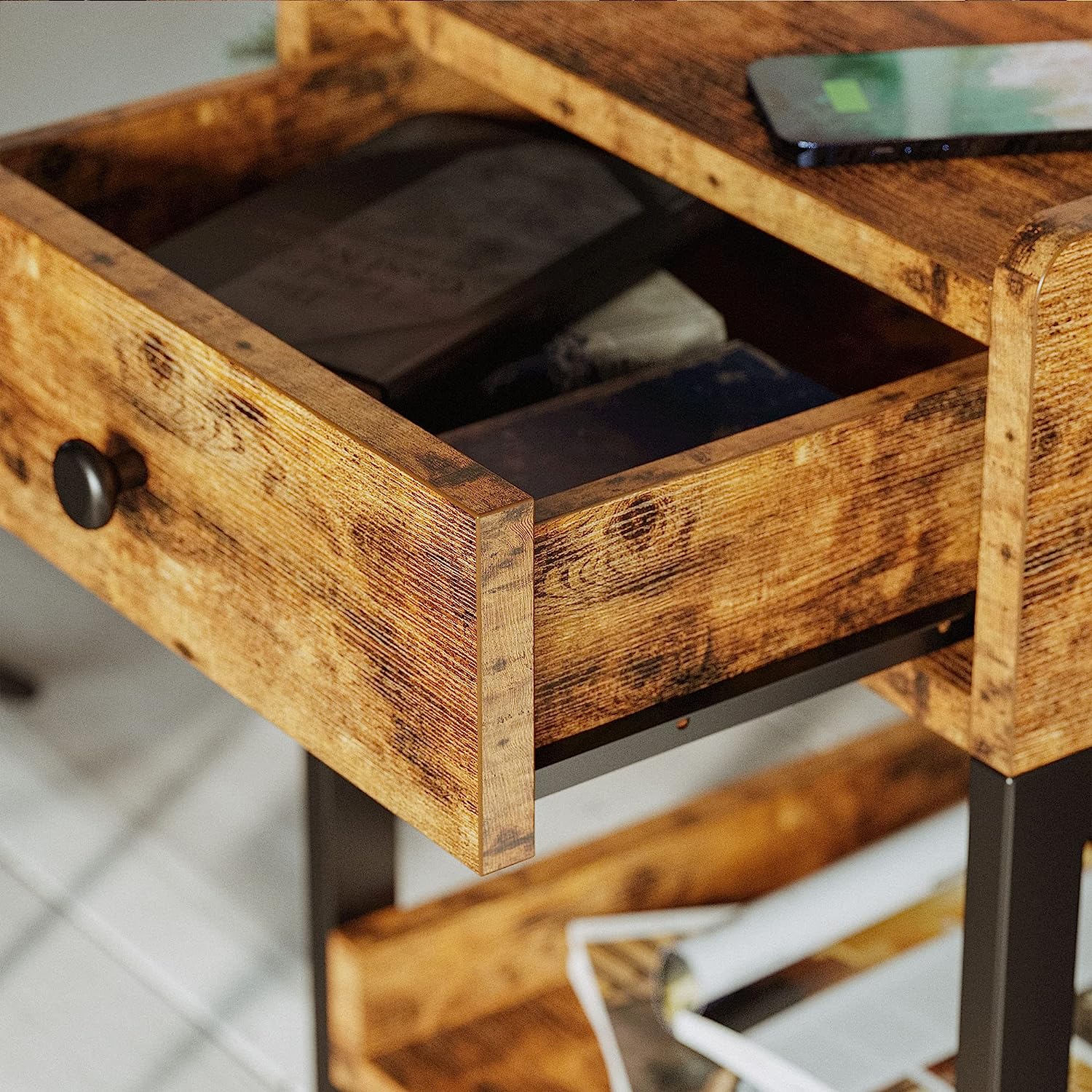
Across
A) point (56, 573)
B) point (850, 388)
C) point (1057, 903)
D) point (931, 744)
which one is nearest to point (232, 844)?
point (56, 573)

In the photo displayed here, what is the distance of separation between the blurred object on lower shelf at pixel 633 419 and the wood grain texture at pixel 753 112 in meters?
0.09

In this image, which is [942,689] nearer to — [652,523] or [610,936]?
[652,523]

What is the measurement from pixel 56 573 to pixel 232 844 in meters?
0.35

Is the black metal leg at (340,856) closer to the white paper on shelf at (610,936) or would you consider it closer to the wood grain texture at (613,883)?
the wood grain texture at (613,883)

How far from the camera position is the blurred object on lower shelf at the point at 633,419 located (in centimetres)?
70

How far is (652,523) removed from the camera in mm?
580

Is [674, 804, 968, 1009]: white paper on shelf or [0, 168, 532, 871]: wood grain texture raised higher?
[0, 168, 532, 871]: wood grain texture

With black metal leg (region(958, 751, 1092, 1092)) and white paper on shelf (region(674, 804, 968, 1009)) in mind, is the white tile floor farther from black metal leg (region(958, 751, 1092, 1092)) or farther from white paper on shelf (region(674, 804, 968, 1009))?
black metal leg (region(958, 751, 1092, 1092))

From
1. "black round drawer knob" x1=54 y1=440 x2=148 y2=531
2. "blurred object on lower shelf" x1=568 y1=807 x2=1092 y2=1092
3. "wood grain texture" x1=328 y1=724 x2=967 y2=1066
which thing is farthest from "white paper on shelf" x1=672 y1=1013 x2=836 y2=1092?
"black round drawer knob" x1=54 y1=440 x2=148 y2=531

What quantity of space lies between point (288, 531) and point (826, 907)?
1.75ft

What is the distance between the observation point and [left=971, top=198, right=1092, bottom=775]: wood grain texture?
565 millimetres

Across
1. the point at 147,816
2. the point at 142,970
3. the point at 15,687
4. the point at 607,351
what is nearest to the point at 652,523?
the point at 607,351

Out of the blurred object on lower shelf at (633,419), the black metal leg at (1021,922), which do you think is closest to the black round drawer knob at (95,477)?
the blurred object on lower shelf at (633,419)

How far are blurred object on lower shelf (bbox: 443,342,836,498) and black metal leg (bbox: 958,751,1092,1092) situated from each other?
16cm
